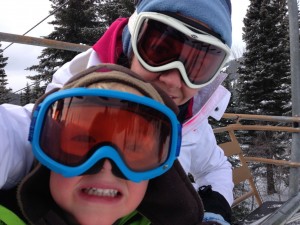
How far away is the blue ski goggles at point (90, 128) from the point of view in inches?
37.1

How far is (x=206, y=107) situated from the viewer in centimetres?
188

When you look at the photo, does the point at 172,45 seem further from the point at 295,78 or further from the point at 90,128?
the point at 295,78

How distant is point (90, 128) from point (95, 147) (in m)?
0.05

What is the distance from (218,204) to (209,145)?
46 cm

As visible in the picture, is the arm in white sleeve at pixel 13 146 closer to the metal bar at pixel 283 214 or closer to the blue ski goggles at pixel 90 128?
the blue ski goggles at pixel 90 128

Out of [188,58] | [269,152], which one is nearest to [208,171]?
[188,58]

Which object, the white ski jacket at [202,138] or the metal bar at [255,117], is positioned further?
the metal bar at [255,117]

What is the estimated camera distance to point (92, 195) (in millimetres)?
948

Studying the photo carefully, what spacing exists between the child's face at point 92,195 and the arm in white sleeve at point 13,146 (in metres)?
0.10

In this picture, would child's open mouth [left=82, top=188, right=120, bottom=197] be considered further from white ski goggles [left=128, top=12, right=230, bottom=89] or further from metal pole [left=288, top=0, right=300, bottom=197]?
metal pole [left=288, top=0, right=300, bottom=197]

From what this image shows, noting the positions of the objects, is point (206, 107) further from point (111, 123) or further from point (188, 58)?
point (111, 123)

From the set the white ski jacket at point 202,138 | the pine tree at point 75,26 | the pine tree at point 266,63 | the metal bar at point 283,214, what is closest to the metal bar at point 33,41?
the white ski jacket at point 202,138

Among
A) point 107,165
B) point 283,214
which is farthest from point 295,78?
point 107,165

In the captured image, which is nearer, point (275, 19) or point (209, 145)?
point (209, 145)
